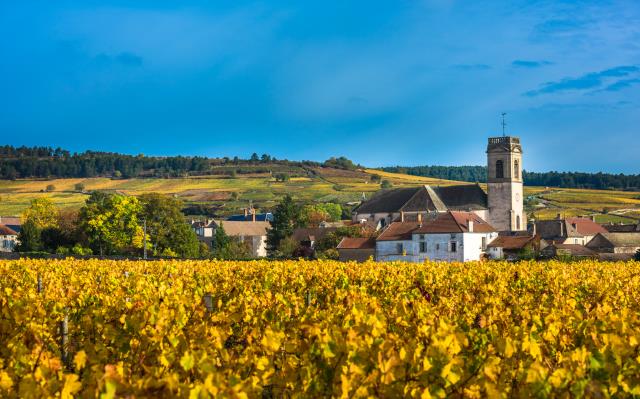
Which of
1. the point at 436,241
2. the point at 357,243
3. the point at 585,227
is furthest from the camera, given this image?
the point at 585,227

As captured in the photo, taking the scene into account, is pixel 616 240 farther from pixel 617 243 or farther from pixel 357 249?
pixel 357 249

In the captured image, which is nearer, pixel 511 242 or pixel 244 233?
pixel 511 242

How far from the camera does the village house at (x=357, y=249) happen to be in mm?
70125

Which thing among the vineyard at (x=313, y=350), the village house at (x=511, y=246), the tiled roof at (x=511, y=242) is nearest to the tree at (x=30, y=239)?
the village house at (x=511, y=246)

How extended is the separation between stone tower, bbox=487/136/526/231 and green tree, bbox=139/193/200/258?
3777 cm

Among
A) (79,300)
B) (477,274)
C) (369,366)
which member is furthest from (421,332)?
(477,274)

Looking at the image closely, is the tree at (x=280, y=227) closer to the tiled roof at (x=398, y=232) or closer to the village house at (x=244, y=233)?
the village house at (x=244, y=233)

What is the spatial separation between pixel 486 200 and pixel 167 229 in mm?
41168

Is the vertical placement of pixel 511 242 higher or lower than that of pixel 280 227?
lower

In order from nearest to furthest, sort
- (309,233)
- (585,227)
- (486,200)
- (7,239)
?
(309,233)
(585,227)
(486,200)
(7,239)

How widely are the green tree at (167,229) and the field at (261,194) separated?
234 feet

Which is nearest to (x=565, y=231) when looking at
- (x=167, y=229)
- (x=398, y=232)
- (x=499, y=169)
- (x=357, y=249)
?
(x=499, y=169)

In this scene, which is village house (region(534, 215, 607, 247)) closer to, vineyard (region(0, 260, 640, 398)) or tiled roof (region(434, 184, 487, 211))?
tiled roof (region(434, 184, 487, 211))

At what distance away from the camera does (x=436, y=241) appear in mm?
67688
